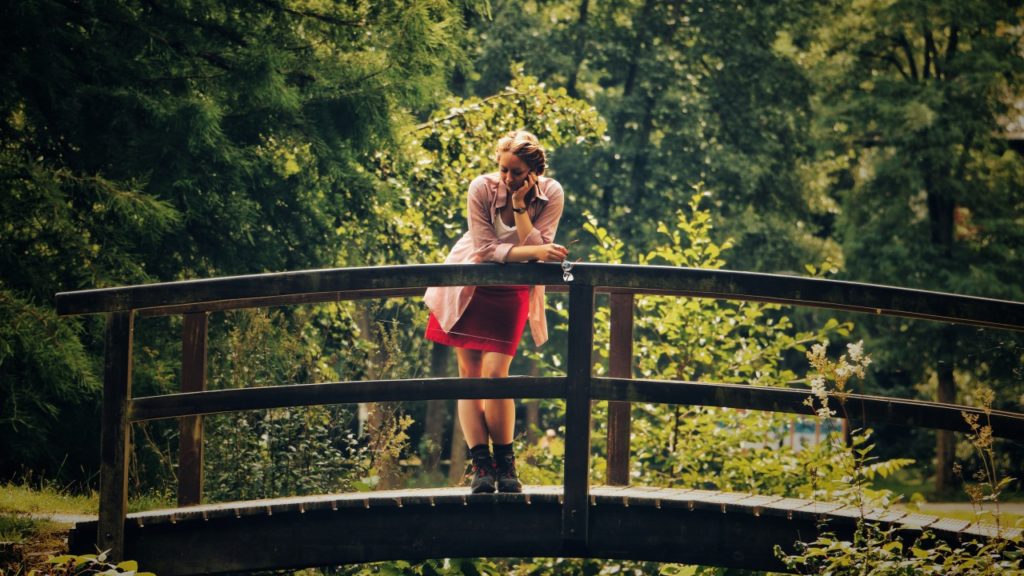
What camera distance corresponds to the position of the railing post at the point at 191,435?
589cm

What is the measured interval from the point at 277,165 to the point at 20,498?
14.8 feet

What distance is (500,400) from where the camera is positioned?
5680 millimetres

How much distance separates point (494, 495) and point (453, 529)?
0.29m

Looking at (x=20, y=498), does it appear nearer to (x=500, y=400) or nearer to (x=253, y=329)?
(x=253, y=329)

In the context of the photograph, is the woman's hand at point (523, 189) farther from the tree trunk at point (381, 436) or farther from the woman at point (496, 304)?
the tree trunk at point (381, 436)

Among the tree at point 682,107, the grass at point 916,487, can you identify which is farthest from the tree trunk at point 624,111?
the grass at point 916,487

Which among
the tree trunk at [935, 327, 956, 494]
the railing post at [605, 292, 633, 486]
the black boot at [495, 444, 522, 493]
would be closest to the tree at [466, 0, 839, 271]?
the tree trunk at [935, 327, 956, 494]

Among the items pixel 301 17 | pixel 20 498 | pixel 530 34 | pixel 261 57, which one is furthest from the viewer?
pixel 530 34

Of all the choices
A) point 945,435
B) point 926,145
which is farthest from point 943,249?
point 945,435

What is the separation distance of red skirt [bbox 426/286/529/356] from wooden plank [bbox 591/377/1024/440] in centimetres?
48

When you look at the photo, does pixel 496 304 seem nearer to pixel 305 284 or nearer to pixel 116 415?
pixel 305 284

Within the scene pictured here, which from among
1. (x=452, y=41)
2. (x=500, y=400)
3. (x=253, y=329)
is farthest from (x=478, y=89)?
(x=500, y=400)

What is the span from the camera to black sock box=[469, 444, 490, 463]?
18.6ft

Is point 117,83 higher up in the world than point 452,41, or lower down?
lower down
